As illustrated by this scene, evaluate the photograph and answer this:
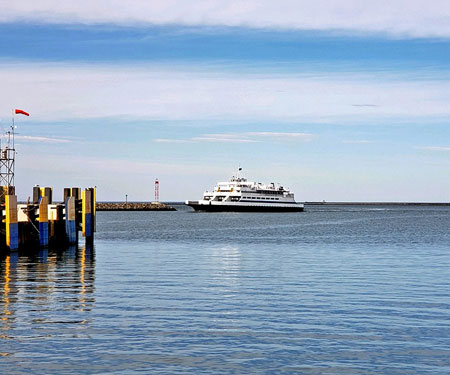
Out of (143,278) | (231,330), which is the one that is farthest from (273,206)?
(231,330)

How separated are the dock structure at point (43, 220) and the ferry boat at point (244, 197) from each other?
122 m

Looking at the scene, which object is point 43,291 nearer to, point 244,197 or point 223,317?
point 223,317

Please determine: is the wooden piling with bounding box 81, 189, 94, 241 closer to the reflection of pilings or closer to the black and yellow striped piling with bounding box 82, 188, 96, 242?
the black and yellow striped piling with bounding box 82, 188, 96, 242

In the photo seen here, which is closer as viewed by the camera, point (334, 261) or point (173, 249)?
point (334, 261)

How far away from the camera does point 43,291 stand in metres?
26.9

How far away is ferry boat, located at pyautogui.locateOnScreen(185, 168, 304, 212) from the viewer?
178 metres

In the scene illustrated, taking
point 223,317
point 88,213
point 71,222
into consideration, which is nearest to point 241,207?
point 88,213

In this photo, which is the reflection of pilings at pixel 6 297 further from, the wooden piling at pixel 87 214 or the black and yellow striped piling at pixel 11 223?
the wooden piling at pixel 87 214

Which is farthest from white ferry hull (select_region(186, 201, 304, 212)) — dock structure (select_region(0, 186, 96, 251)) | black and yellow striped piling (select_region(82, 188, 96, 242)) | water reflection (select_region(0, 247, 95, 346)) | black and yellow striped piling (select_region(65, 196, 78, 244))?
water reflection (select_region(0, 247, 95, 346))

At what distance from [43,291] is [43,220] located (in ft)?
63.6

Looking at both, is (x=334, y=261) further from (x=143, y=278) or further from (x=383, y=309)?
(x=383, y=309)

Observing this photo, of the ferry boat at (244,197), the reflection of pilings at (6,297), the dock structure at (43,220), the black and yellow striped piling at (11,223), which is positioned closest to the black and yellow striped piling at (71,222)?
the dock structure at (43,220)

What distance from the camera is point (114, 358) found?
15930 millimetres

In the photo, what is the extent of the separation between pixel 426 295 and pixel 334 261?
50.6ft
